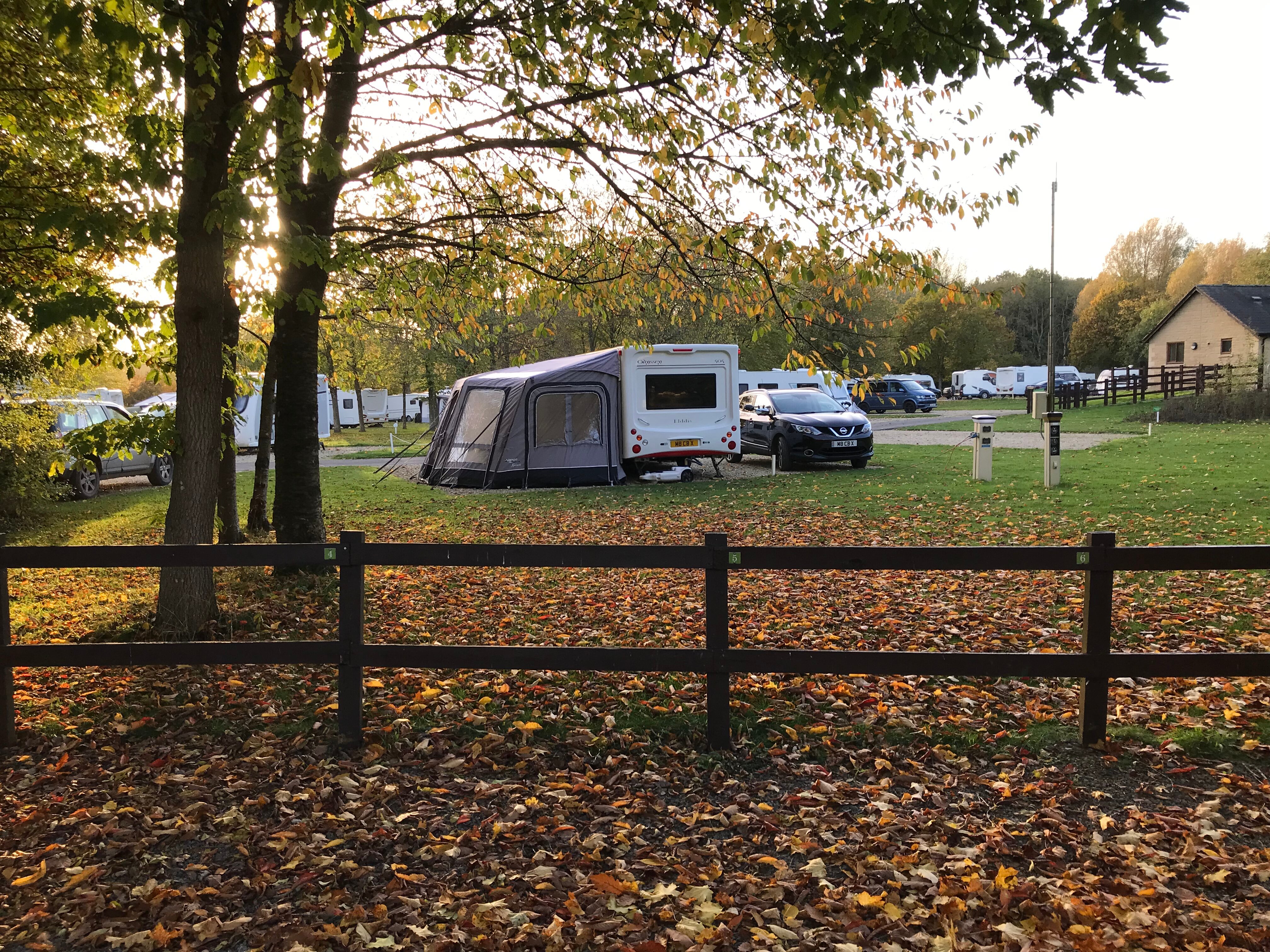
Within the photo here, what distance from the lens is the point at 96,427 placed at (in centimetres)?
651

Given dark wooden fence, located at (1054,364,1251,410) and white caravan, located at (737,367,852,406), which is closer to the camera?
white caravan, located at (737,367,852,406)

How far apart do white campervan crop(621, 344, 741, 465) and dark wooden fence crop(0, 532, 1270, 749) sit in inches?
495

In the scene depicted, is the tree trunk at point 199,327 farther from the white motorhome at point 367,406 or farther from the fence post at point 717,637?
the white motorhome at point 367,406

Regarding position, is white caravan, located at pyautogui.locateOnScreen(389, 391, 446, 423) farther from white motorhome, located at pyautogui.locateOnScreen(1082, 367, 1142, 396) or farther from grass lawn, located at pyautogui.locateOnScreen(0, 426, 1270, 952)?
grass lawn, located at pyautogui.locateOnScreen(0, 426, 1270, 952)

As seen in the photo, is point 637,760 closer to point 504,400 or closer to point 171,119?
point 171,119

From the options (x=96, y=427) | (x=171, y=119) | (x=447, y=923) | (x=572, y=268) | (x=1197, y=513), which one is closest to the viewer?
(x=447, y=923)

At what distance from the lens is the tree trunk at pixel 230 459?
9.20m

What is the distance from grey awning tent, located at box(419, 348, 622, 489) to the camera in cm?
1664

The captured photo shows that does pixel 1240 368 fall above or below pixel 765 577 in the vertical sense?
above

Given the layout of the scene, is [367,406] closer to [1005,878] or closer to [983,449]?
[983,449]

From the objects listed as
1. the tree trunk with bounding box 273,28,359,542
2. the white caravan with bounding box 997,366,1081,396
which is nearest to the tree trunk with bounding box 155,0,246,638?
the tree trunk with bounding box 273,28,359,542

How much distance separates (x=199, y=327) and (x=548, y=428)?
11.1 meters

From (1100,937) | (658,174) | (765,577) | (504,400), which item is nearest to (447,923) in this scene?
(1100,937)

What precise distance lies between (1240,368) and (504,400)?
119ft
